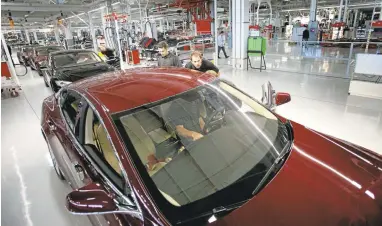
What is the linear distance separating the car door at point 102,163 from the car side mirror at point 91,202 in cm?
4

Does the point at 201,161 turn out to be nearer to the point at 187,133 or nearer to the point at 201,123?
the point at 187,133

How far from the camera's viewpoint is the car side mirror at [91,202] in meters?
1.14

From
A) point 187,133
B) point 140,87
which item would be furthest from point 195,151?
point 140,87

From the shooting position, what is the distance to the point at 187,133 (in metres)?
1.57

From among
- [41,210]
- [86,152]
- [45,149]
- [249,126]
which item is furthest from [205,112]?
[45,149]

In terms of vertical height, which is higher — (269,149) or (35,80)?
(269,149)

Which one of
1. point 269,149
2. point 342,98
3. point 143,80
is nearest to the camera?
point 269,149

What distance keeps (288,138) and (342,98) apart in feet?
13.9

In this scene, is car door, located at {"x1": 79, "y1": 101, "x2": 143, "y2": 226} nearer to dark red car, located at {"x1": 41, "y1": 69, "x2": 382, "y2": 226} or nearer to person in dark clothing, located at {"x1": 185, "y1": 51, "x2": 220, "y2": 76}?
dark red car, located at {"x1": 41, "y1": 69, "x2": 382, "y2": 226}

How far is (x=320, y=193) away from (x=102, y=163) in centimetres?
132

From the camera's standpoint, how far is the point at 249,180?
1236 millimetres

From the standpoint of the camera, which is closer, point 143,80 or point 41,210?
point 143,80

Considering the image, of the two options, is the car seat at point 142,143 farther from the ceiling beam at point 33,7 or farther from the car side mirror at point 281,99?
the ceiling beam at point 33,7

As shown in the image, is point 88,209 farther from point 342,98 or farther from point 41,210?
point 342,98
